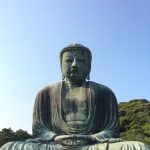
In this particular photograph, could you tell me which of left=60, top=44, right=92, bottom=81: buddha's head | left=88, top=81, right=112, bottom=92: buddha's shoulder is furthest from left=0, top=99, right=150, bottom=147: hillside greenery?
left=60, top=44, right=92, bottom=81: buddha's head

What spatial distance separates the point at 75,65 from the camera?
1059 centimetres

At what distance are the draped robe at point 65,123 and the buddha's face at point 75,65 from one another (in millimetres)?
251

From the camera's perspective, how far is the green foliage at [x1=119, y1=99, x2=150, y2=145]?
2406cm

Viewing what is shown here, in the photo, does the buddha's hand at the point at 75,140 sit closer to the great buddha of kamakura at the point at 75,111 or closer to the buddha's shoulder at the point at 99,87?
the great buddha of kamakura at the point at 75,111

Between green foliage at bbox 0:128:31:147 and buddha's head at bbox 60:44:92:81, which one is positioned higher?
buddha's head at bbox 60:44:92:81

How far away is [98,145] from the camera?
Result: 353 inches

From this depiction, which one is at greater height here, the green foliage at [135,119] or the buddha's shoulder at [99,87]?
the buddha's shoulder at [99,87]

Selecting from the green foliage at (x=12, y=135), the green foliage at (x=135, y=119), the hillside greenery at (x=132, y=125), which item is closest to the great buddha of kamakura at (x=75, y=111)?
the hillside greenery at (x=132, y=125)

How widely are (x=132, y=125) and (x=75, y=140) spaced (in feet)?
63.6

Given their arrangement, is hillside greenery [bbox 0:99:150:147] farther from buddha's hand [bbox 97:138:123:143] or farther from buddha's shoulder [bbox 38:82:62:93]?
buddha's hand [bbox 97:138:123:143]

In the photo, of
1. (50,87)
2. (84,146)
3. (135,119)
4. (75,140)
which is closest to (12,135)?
(135,119)

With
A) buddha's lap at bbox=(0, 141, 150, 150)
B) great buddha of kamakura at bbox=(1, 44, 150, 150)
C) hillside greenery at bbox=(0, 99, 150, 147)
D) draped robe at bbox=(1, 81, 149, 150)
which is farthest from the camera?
hillside greenery at bbox=(0, 99, 150, 147)

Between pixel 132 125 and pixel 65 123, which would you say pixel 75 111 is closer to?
pixel 65 123

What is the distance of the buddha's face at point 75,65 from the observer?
10.6 m
